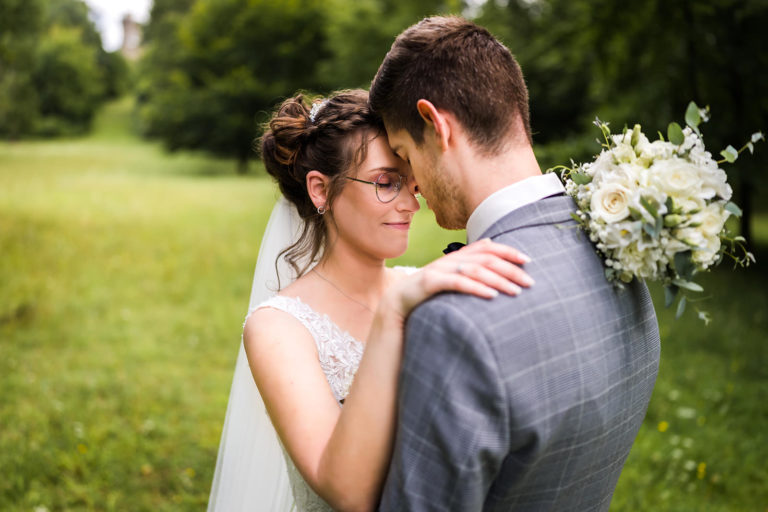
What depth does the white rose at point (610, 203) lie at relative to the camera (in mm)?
1515

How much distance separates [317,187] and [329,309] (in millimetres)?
505

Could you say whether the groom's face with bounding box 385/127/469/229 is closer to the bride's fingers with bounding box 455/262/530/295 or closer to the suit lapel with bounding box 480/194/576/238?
the suit lapel with bounding box 480/194/576/238

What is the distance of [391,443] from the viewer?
5.06 ft

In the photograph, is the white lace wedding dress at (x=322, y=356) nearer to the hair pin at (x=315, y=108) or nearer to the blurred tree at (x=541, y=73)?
the hair pin at (x=315, y=108)

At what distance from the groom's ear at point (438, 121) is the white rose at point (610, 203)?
430 mm

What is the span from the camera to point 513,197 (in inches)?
66.5

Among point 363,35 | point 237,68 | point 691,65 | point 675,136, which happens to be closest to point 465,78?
point 675,136

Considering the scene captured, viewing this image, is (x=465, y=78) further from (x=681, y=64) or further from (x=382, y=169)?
(x=681, y=64)

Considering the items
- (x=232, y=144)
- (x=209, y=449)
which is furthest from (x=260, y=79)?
(x=209, y=449)

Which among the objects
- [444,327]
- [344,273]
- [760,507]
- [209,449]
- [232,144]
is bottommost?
[232,144]

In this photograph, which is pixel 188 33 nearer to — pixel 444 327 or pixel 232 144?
pixel 232 144

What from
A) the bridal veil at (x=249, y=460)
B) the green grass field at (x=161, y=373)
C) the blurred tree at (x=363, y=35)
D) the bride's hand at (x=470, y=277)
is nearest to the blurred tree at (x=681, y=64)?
the green grass field at (x=161, y=373)

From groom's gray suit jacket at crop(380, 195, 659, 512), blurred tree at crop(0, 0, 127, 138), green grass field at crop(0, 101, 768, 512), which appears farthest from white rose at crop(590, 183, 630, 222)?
blurred tree at crop(0, 0, 127, 138)

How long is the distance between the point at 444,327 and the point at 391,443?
34 centimetres
